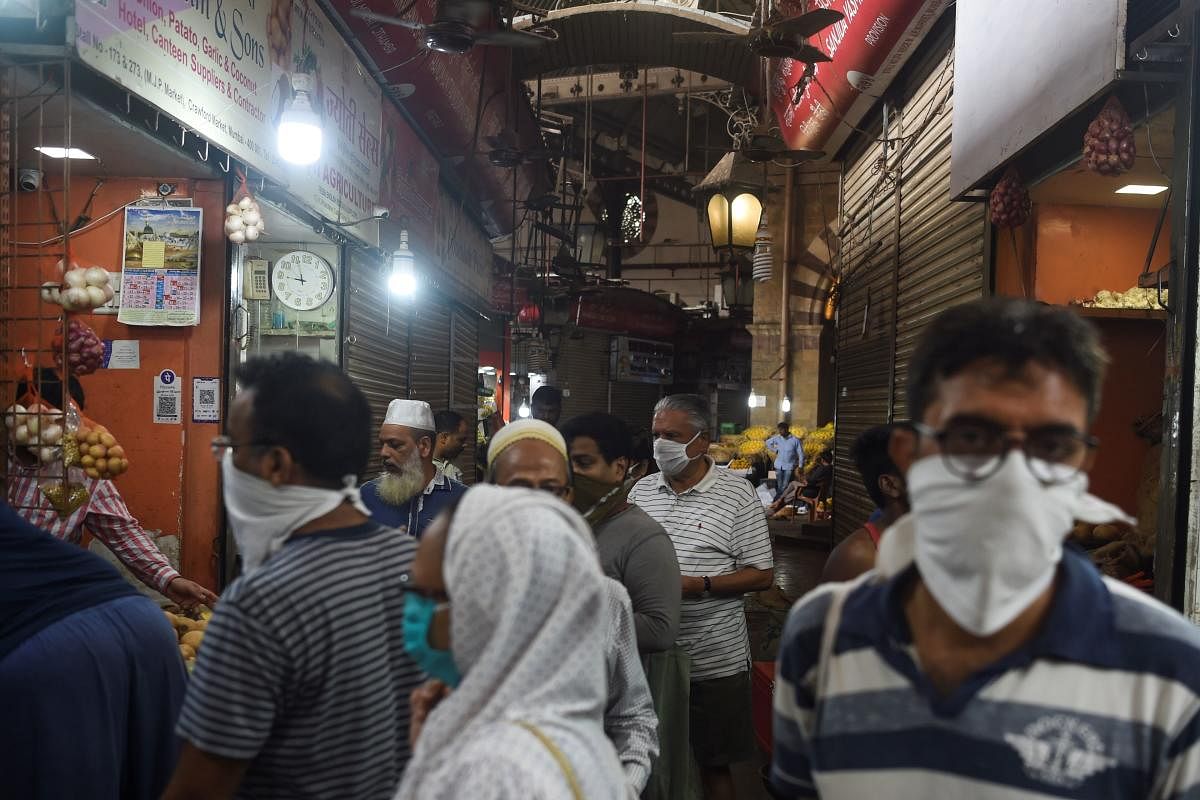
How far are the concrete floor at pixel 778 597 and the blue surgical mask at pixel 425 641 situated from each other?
3.85m

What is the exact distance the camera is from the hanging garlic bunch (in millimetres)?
5242

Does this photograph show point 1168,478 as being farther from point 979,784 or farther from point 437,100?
point 437,100

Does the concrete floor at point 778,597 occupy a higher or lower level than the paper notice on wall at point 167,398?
lower

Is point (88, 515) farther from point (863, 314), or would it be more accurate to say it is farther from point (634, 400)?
point (634, 400)

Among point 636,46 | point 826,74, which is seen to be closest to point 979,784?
point 826,74

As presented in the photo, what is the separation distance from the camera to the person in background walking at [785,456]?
16.5 metres

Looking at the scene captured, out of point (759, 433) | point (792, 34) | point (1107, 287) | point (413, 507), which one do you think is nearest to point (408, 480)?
point (413, 507)

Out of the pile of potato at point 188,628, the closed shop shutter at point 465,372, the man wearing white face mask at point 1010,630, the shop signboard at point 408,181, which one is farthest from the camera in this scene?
the closed shop shutter at point 465,372

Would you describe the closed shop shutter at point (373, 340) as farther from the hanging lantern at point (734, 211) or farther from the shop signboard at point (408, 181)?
the hanging lantern at point (734, 211)

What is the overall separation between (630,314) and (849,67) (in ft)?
68.9

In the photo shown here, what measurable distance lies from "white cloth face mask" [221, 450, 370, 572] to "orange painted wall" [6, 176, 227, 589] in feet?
12.1

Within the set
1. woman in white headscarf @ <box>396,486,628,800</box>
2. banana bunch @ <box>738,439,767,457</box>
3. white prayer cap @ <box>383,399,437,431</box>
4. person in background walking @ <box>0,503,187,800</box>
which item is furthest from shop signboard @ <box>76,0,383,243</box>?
banana bunch @ <box>738,439,767,457</box>

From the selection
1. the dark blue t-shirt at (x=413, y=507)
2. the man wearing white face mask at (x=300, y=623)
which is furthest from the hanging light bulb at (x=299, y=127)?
the man wearing white face mask at (x=300, y=623)

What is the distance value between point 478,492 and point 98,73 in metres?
3.34
